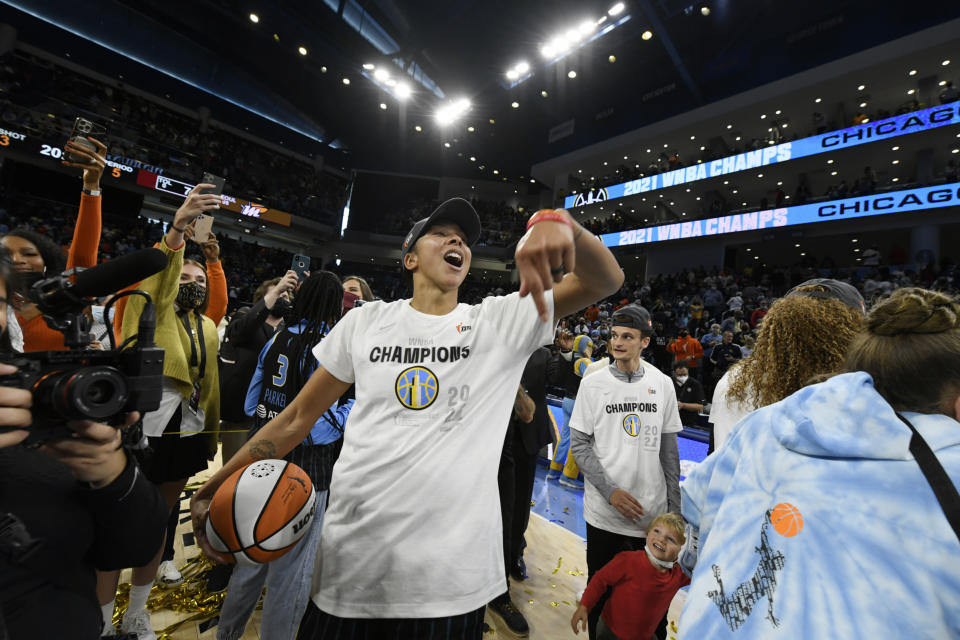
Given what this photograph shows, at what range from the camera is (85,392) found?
0.87 metres

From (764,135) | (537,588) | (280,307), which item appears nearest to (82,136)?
(280,307)

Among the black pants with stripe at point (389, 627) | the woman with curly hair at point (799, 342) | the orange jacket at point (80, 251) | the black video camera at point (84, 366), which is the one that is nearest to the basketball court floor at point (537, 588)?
the orange jacket at point (80, 251)

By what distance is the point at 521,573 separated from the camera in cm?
358

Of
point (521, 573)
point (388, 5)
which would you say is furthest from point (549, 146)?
point (521, 573)

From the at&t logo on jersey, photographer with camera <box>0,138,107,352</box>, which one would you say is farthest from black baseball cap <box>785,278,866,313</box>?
the at&t logo on jersey

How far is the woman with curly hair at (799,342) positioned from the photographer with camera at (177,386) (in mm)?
2662

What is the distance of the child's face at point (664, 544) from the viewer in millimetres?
2182

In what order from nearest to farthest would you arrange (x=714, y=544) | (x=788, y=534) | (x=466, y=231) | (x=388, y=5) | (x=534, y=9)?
(x=788, y=534) < (x=714, y=544) < (x=466, y=231) < (x=534, y=9) < (x=388, y=5)

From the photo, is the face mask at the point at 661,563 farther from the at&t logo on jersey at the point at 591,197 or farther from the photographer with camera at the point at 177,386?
the at&t logo on jersey at the point at 591,197

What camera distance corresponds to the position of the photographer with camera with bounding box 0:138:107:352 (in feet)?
7.08

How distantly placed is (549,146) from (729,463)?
24.6 meters

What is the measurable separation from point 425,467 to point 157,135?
25126 millimetres

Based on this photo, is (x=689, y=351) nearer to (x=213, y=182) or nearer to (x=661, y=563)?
(x=661, y=563)

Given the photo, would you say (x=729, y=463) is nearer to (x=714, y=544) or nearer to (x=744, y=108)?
(x=714, y=544)
